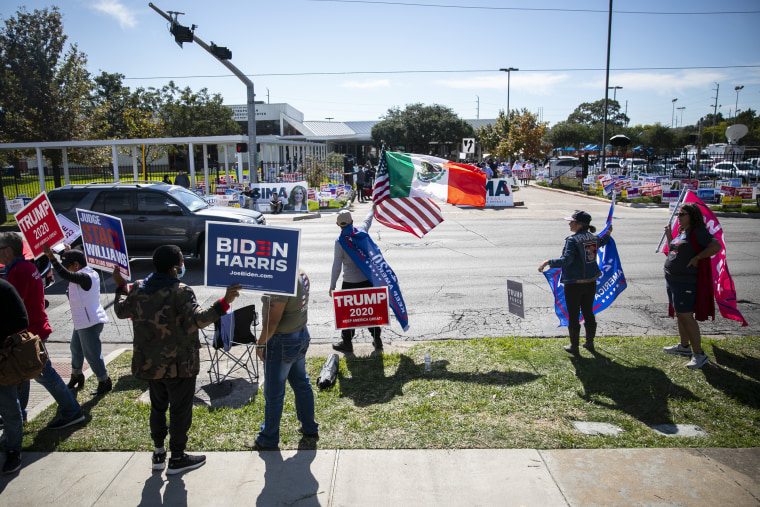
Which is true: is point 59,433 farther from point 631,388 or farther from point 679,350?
point 679,350

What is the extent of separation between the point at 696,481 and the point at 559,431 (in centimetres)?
107

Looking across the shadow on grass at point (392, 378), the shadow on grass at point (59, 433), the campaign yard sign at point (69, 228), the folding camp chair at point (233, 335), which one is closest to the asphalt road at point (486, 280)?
the folding camp chair at point (233, 335)

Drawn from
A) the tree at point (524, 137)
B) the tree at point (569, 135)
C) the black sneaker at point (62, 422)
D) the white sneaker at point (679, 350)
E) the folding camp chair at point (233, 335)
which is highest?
the tree at point (569, 135)

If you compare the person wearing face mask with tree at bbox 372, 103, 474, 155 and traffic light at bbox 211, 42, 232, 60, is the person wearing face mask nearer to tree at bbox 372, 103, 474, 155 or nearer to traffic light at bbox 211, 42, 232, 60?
traffic light at bbox 211, 42, 232, 60

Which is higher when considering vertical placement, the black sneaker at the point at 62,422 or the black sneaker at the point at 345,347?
the black sneaker at the point at 345,347

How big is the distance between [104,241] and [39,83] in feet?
70.9

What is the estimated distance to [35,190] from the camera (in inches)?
978

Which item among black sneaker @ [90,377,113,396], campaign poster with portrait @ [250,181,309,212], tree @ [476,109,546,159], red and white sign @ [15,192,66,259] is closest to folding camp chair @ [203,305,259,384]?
black sneaker @ [90,377,113,396]

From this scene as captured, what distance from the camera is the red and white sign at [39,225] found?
19.4 feet

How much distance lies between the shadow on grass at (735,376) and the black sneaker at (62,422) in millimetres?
6361

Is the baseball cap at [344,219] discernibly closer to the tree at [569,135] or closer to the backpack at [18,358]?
the backpack at [18,358]

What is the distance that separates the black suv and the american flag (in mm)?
5623

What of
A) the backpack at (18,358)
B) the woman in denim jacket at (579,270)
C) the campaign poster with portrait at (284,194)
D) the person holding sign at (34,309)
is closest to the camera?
the backpack at (18,358)

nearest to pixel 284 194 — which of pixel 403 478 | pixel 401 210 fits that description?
pixel 401 210
